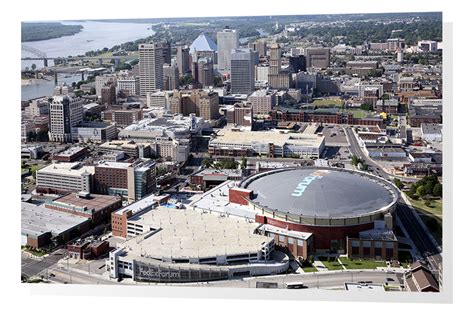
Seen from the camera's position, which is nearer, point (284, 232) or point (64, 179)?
point (284, 232)

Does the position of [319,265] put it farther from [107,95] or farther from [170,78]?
[170,78]

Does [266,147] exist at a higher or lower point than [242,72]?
lower

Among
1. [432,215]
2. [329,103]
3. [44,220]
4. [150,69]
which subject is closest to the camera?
[44,220]

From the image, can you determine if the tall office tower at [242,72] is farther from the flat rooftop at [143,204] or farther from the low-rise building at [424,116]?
the flat rooftop at [143,204]

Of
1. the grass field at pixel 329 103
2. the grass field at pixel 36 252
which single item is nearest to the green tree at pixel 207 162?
the grass field at pixel 36 252

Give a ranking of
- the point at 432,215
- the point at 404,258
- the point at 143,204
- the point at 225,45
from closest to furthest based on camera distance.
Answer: the point at 404,258 → the point at 432,215 → the point at 143,204 → the point at 225,45

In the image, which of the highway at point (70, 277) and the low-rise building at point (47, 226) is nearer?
the highway at point (70, 277)

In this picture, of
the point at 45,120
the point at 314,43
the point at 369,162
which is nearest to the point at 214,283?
the point at 369,162

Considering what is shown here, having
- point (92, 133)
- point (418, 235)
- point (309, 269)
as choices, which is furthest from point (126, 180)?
point (92, 133)
